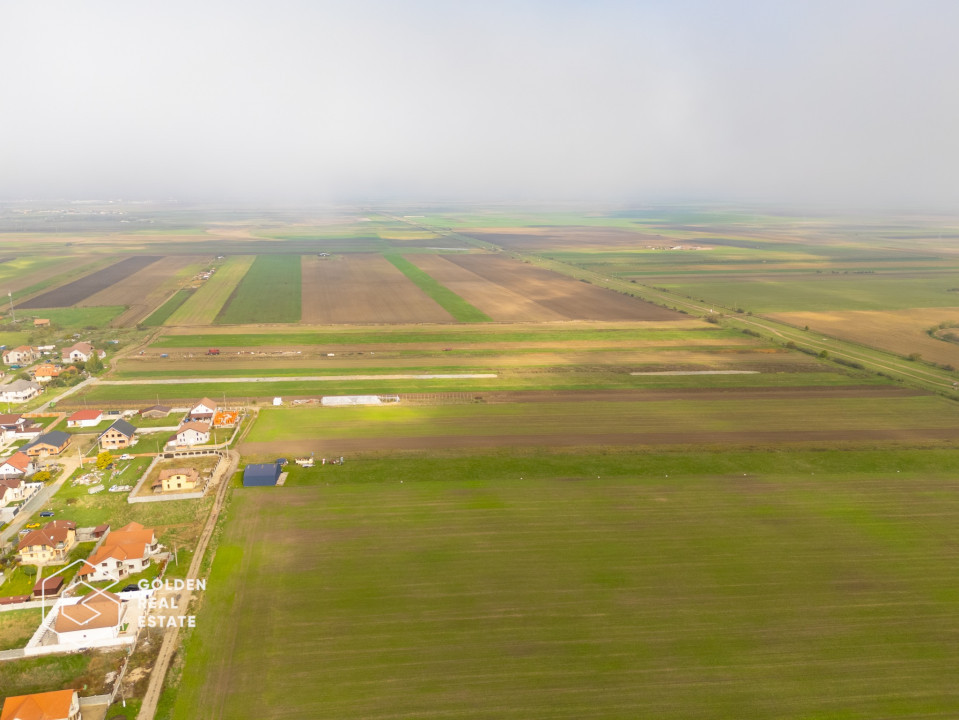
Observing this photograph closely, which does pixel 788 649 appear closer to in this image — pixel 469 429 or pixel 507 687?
pixel 507 687

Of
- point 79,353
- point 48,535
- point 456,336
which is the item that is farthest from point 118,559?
point 456,336

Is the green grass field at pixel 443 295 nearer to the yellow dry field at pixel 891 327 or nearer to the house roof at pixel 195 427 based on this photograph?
the yellow dry field at pixel 891 327

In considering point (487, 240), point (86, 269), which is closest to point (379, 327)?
point (86, 269)

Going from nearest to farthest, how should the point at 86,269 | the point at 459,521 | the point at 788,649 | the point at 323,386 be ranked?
1. the point at 788,649
2. the point at 459,521
3. the point at 323,386
4. the point at 86,269

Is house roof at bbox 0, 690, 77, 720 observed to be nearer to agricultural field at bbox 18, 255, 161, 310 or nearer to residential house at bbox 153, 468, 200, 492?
residential house at bbox 153, 468, 200, 492

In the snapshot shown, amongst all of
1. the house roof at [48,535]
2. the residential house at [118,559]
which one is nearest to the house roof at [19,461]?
the house roof at [48,535]
